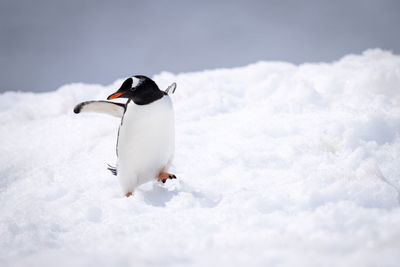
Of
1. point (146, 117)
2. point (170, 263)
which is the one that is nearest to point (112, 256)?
point (170, 263)

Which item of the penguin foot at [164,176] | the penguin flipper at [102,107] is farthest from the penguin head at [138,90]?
the penguin foot at [164,176]

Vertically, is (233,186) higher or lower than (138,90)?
lower

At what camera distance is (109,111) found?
1803 mm

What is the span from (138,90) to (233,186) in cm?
75

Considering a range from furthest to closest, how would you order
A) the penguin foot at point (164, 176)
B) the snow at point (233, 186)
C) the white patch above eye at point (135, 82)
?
the penguin foot at point (164, 176)
the white patch above eye at point (135, 82)
the snow at point (233, 186)

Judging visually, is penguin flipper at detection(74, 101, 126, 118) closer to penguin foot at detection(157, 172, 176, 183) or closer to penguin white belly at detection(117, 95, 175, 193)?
penguin white belly at detection(117, 95, 175, 193)

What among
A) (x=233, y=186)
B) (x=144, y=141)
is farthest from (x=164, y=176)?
(x=233, y=186)

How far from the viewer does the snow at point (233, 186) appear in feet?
3.36

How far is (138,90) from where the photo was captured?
1651mm

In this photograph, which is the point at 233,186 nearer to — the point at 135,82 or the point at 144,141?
the point at 144,141

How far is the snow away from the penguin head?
486mm

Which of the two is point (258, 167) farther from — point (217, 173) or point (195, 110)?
point (195, 110)

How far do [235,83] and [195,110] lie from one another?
1301 mm

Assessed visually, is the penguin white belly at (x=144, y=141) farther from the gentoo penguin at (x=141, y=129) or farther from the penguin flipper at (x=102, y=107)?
the penguin flipper at (x=102, y=107)
